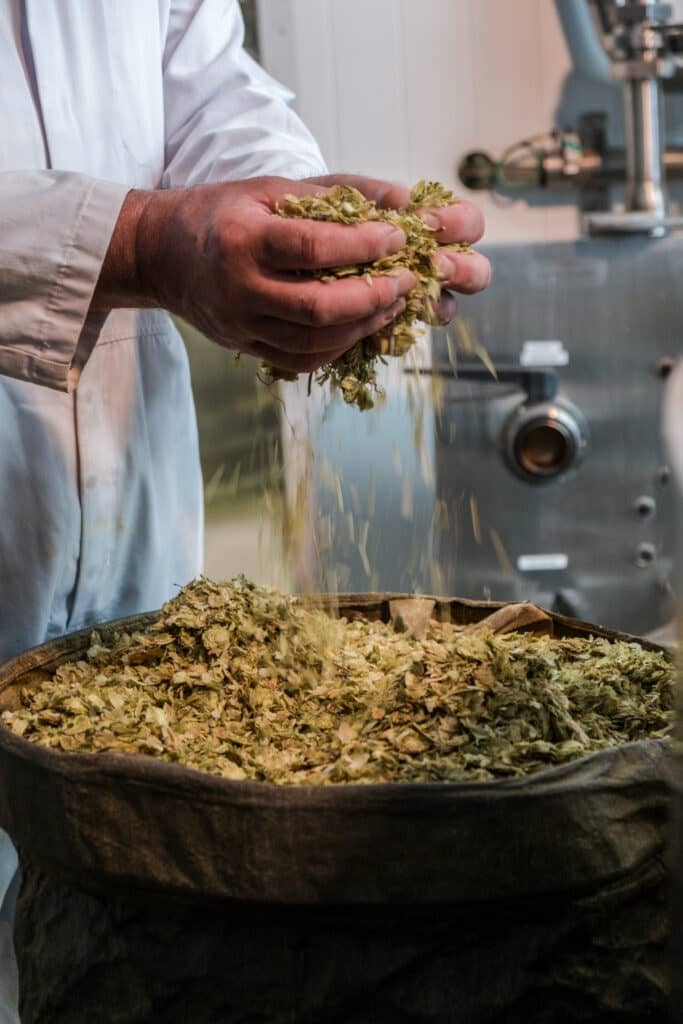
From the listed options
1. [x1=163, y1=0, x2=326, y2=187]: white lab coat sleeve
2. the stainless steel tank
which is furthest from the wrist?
the stainless steel tank

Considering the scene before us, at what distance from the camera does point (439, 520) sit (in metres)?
2.60

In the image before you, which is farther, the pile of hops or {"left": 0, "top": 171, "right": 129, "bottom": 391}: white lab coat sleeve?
{"left": 0, "top": 171, "right": 129, "bottom": 391}: white lab coat sleeve

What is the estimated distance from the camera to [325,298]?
928 mm

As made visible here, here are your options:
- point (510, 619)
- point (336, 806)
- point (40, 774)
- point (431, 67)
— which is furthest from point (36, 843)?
point (431, 67)

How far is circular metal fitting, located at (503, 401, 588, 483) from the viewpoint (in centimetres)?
237

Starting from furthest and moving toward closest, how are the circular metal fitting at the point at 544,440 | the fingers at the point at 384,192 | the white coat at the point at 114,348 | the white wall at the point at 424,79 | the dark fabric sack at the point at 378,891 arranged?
the white wall at the point at 424,79
the circular metal fitting at the point at 544,440
the white coat at the point at 114,348
the fingers at the point at 384,192
the dark fabric sack at the point at 378,891

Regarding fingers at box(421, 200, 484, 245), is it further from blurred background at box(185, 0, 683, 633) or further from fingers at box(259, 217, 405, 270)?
blurred background at box(185, 0, 683, 633)

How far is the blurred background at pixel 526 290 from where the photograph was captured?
2391 mm

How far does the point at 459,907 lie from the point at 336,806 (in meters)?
0.10

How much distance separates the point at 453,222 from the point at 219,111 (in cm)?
52

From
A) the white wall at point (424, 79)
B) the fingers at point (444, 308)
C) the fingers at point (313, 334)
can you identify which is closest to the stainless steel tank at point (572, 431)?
the white wall at point (424, 79)

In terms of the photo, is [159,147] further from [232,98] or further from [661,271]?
[661,271]

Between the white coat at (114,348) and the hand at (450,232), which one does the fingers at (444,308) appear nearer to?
the hand at (450,232)

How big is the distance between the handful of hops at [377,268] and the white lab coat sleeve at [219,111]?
0.34 m
